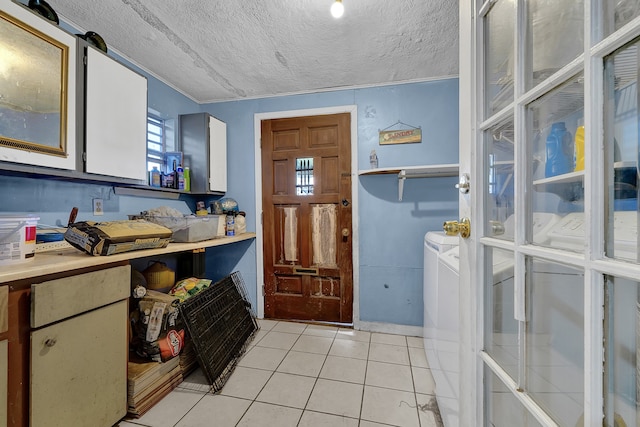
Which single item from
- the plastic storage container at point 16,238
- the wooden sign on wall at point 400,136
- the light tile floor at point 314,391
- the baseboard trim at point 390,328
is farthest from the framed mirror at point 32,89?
the baseboard trim at point 390,328

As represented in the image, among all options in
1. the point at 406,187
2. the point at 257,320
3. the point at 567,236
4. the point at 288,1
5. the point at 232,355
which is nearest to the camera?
the point at 567,236

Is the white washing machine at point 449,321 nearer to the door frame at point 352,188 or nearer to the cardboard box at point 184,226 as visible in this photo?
the door frame at point 352,188

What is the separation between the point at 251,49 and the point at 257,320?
2550 mm

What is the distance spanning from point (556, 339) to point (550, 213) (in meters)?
0.26

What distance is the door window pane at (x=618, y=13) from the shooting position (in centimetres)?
37

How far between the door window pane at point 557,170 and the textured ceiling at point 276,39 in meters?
1.44

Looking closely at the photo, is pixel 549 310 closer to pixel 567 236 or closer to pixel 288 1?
pixel 567 236

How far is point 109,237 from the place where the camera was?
1.29 metres

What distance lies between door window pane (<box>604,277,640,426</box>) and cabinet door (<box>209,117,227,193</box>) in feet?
8.71

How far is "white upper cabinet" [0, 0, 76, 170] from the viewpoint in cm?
112

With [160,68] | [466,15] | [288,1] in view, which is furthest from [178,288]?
[466,15]

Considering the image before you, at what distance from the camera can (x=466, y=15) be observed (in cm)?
81

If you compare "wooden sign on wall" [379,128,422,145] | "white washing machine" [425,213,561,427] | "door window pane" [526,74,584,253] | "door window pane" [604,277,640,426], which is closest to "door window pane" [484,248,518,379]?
"white washing machine" [425,213,561,427]

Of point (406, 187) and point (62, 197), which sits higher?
point (406, 187)
